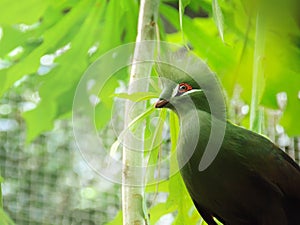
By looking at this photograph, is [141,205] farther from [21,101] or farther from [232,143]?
[21,101]

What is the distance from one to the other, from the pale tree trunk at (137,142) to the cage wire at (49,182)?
1.51m

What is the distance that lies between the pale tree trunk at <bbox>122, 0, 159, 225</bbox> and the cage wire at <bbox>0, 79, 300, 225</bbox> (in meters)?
1.51

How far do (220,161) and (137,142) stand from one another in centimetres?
16

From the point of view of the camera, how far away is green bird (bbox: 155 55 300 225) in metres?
0.65

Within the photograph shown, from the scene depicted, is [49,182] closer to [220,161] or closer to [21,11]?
[21,11]

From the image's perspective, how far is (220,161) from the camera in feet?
2.14

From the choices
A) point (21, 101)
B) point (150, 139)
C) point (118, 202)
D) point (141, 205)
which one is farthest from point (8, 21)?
point (118, 202)

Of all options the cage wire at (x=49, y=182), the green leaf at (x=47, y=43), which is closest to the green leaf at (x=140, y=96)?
the green leaf at (x=47, y=43)

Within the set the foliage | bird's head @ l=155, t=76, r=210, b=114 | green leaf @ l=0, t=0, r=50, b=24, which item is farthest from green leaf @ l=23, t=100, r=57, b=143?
bird's head @ l=155, t=76, r=210, b=114

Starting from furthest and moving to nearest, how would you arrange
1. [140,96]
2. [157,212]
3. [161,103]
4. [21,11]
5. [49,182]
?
[49,182] < [21,11] < [157,212] < [140,96] < [161,103]

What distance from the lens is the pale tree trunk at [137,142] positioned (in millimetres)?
729

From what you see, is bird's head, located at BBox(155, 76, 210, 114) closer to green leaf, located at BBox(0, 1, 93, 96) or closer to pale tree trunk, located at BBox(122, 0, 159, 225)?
pale tree trunk, located at BBox(122, 0, 159, 225)

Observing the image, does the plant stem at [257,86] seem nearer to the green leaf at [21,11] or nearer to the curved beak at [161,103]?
the curved beak at [161,103]

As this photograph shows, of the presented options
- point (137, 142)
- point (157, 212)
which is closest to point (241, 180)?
point (137, 142)
